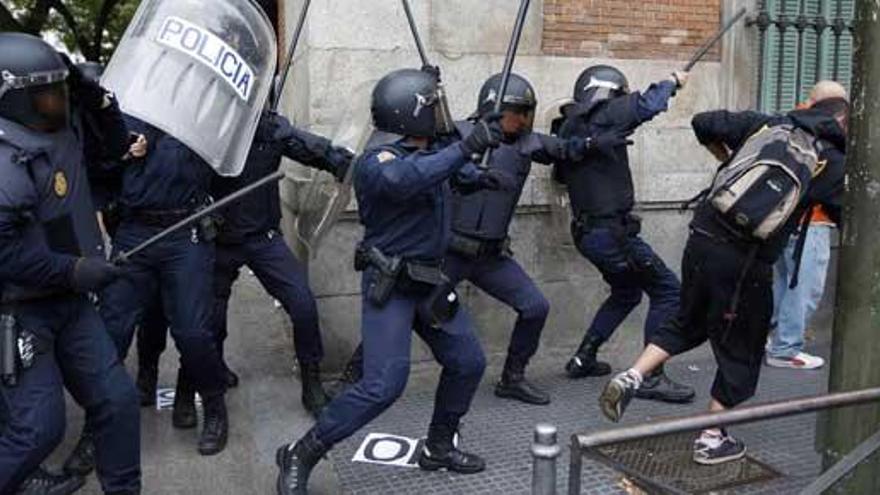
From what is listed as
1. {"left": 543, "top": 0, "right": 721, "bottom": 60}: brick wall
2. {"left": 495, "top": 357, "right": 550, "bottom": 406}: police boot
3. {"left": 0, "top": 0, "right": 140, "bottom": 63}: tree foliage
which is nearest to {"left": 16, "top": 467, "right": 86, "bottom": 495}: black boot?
{"left": 495, "top": 357, "right": 550, "bottom": 406}: police boot

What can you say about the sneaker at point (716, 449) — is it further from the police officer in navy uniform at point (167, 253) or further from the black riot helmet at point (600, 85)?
the police officer in navy uniform at point (167, 253)

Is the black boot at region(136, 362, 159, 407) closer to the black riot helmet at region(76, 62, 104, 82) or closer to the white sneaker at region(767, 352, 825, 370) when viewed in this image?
the black riot helmet at region(76, 62, 104, 82)

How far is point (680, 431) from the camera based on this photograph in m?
2.12

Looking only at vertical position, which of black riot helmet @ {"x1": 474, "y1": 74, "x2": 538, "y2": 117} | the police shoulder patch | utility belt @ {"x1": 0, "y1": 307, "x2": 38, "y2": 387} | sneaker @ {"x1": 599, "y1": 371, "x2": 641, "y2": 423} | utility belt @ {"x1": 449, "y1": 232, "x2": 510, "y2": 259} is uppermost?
black riot helmet @ {"x1": 474, "y1": 74, "x2": 538, "y2": 117}

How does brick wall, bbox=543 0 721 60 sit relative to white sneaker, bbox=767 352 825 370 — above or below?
above

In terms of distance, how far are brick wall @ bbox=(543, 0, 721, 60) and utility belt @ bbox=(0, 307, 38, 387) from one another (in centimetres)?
387

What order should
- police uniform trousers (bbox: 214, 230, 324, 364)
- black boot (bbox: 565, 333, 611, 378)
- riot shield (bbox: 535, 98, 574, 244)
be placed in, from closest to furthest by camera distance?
police uniform trousers (bbox: 214, 230, 324, 364)
black boot (bbox: 565, 333, 611, 378)
riot shield (bbox: 535, 98, 574, 244)

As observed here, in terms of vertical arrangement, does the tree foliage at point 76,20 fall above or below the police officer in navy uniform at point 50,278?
above

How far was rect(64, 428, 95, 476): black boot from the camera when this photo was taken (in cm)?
387

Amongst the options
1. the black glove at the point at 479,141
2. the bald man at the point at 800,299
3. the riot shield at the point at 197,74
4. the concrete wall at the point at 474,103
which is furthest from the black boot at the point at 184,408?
the bald man at the point at 800,299

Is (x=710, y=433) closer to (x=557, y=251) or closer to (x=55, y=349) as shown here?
(x=557, y=251)

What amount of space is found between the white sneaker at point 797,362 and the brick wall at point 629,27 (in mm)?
2150

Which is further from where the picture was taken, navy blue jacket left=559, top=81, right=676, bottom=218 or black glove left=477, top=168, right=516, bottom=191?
navy blue jacket left=559, top=81, right=676, bottom=218

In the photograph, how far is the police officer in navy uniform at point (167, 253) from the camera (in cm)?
397
